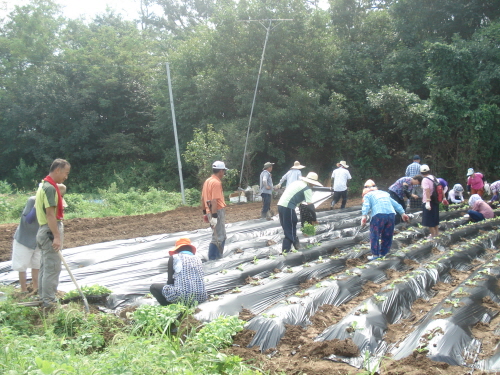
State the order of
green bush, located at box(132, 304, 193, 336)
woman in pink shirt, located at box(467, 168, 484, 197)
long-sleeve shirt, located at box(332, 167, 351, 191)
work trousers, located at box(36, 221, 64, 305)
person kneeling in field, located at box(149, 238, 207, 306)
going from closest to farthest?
green bush, located at box(132, 304, 193, 336) → person kneeling in field, located at box(149, 238, 207, 306) → work trousers, located at box(36, 221, 64, 305) → long-sleeve shirt, located at box(332, 167, 351, 191) → woman in pink shirt, located at box(467, 168, 484, 197)

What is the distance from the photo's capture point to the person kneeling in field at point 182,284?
14.7ft

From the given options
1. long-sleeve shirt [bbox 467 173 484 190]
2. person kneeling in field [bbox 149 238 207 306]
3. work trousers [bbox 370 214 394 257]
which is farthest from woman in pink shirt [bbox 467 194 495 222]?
person kneeling in field [bbox 149 238 207 306]

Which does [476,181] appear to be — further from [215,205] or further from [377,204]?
[215,205]

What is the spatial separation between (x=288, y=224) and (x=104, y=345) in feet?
11.6

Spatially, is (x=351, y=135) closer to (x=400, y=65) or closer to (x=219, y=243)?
(x=400, y=65)

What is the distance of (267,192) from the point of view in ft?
33.3

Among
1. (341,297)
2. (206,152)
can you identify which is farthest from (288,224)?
(206,152)

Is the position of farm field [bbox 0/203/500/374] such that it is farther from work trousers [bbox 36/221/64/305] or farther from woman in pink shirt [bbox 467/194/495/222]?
woman in pink shirt [bbox 467/194/495/222]

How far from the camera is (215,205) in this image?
6.56 meters

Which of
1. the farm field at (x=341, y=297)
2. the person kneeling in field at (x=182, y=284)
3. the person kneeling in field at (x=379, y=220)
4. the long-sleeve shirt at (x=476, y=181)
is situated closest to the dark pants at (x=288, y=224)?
the farm field at (x=341, y=297)

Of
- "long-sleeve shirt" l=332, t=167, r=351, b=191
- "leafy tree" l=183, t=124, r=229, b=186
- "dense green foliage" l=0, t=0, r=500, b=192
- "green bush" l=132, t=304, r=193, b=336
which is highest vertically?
"dense green foliage" l=0, t=0, r=500, b=192

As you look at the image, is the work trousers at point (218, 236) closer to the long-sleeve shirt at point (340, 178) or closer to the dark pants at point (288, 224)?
the dark pants at point (288, 224)

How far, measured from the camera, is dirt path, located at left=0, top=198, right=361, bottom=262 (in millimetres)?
8859

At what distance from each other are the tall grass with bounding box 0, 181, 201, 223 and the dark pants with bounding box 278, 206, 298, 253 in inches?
301
